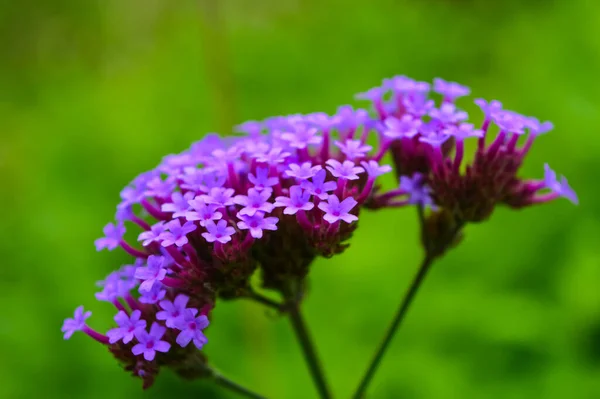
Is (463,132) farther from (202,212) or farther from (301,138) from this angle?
(202,212)

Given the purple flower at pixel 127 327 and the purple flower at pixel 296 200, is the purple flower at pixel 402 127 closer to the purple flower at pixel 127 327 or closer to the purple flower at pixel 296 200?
the purple flower at pixel 296 200

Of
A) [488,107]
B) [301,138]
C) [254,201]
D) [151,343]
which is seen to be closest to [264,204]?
[254,201]

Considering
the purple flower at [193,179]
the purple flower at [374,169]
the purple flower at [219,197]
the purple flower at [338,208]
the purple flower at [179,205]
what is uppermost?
the purple flower at [193,179]

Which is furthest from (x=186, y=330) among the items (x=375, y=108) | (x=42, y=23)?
(x=42, y=23)

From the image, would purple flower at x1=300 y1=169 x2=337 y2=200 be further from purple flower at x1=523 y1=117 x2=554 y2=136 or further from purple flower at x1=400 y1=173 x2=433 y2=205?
purple flower at x1=523 y1=117 x2=554 y2=136

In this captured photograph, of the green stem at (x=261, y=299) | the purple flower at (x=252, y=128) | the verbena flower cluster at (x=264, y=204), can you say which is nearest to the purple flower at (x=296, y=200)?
the verbena flower cluster at (x=264, y=204)

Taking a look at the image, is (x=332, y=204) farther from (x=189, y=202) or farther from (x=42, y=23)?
(x=42, y=23)
